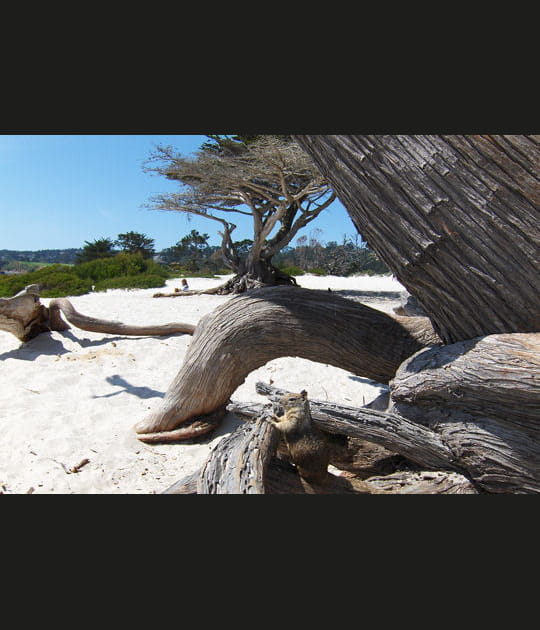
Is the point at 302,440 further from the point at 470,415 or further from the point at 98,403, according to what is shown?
the point at 98,403

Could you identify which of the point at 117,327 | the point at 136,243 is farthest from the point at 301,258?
the point at 117,327

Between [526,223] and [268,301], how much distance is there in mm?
1447

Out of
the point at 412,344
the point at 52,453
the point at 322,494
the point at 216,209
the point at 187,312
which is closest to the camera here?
the point at 322,494

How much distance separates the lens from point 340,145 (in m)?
1.79

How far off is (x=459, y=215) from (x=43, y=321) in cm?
617

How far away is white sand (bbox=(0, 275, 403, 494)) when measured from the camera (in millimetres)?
2639

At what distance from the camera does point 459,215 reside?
165 centimetres

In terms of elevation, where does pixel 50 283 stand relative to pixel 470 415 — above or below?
above

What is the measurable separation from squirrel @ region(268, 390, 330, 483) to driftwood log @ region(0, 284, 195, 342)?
424cm

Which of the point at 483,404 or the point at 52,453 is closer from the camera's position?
the point at 483,404

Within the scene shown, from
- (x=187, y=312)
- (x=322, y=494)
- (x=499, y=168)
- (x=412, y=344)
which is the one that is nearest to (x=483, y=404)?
(x=412, y=344)

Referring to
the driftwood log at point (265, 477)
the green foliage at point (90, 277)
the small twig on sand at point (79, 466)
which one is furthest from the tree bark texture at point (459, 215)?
the green foliage at point (90, 277)

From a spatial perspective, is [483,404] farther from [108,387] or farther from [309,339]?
[108,387]

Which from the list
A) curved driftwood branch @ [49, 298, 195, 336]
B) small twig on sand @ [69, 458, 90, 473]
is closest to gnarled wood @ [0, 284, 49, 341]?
curved driftwood branch @ [49, 298, 195, 336]
